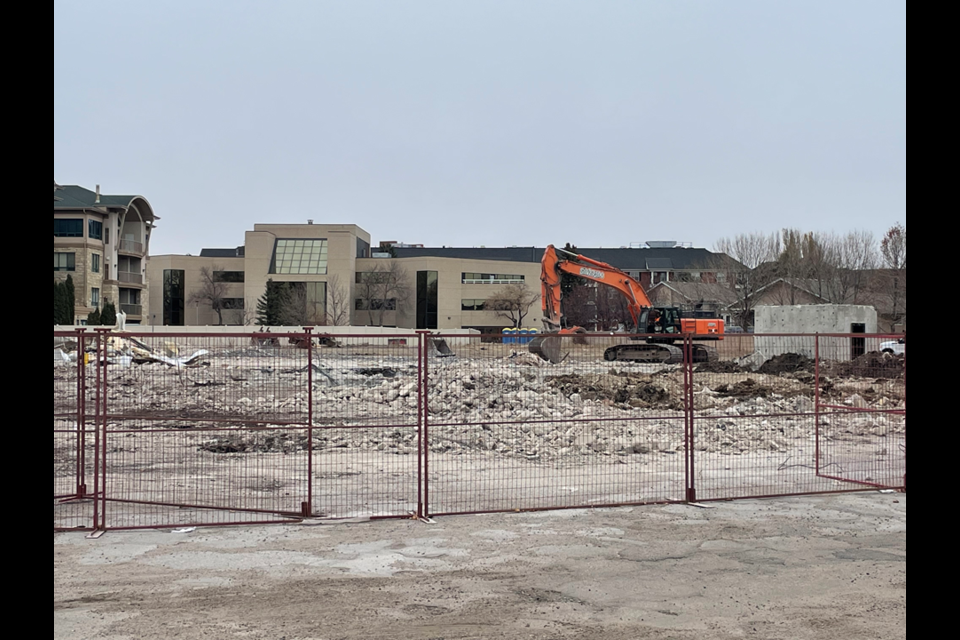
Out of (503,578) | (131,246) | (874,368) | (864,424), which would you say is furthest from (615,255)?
(503,578)

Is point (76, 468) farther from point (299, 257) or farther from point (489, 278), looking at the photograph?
point (299, 257)

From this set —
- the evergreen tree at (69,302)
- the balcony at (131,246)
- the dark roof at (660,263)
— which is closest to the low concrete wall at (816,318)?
the evergreen tree at (69,302)

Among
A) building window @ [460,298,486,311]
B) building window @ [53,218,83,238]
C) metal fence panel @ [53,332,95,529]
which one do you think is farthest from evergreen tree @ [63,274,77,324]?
metal fence panel @ [53,332,95,529]

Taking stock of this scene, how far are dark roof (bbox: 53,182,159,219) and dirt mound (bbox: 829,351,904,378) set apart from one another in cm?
6181

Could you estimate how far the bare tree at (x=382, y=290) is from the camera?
276 feet

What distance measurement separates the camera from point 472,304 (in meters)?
85.8

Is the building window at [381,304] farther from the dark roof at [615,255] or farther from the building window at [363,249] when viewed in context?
the dark roof at [615,255]

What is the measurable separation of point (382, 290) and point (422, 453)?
70333 mm

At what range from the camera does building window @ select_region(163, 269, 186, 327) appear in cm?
8731

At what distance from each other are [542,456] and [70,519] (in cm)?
805

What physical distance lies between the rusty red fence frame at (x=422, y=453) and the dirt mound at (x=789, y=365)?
735 cm

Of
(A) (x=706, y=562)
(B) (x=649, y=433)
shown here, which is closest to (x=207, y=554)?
(A) (x=706, y=562)
